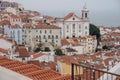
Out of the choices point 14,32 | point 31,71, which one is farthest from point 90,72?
point 14,32

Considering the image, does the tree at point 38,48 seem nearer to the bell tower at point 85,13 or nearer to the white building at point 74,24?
the white building at point 74,24

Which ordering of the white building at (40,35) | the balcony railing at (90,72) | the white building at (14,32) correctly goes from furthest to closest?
the white building at (40,35), the white building at (14,32), the balcony railing at (90,72)

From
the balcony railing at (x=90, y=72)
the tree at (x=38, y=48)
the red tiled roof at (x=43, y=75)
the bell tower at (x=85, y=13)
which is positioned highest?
the balcony railing at (x=90, y=72)

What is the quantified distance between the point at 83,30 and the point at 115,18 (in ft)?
72.4

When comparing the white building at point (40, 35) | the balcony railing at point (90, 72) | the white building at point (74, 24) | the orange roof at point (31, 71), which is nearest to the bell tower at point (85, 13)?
the white building at point (74, 24)

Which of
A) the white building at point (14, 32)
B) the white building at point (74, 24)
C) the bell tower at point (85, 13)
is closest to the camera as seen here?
the white building at point (14, 32)

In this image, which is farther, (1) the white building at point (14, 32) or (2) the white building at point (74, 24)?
(2) the white building at point (74, 24)

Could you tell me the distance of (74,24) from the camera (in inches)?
1145

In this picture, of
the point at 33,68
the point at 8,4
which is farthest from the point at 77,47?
the point at 33,68

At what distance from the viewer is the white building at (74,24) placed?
2839 centimetres

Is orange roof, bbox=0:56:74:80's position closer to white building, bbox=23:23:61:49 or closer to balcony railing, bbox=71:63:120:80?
balcony railing, bbox=71:63:120:80

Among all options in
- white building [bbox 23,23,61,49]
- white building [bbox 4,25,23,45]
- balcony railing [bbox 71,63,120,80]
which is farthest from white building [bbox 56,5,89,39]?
balcony railing [bbox 71,63,120,80]

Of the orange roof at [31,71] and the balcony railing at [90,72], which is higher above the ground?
the balcony railing at [90,72]

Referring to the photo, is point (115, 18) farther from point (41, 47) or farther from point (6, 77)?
point (6, 77)
